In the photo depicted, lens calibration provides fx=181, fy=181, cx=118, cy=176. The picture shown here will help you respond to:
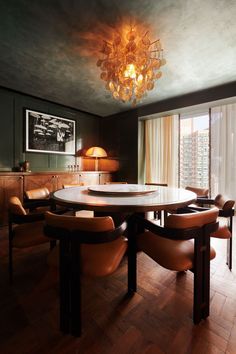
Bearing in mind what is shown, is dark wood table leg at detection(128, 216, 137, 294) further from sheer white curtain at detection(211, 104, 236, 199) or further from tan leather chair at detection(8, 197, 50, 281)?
sheer white curtain at detection(211, 104, 236, 199)

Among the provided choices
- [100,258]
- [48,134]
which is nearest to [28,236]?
[100,258]

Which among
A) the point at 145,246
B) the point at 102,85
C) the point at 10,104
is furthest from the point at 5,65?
the point at 145,246

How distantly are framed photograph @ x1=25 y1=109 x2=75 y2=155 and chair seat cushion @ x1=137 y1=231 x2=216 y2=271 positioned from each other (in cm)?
353

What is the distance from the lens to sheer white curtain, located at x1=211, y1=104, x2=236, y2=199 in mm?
3975

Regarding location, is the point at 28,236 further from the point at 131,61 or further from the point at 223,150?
the point at 223,150

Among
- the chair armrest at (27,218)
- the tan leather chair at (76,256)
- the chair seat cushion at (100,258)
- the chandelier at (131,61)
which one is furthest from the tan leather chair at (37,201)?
the chandelier at (131,61)

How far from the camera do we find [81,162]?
521 cm

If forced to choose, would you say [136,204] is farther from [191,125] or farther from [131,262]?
[191,125]

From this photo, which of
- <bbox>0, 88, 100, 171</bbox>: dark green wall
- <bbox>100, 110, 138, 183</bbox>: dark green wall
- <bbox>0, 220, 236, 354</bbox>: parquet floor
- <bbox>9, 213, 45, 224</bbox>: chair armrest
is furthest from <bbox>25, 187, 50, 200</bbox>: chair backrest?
<bbox>100, 110, 138, 183</bbox>: dark green wall

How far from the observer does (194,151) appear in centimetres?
Answer: 463

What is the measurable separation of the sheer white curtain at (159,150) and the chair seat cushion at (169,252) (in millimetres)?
3382

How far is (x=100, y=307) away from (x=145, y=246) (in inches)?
23.6

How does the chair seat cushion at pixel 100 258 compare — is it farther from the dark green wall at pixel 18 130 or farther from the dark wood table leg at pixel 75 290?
the dark green wall at pixel 18 130

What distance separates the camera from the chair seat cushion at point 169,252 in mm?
1212
